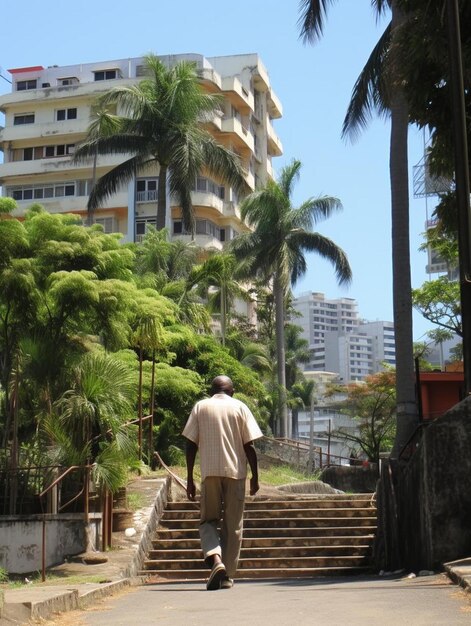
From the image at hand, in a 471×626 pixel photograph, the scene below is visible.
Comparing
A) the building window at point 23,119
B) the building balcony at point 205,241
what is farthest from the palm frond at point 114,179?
the building window at point 23,119

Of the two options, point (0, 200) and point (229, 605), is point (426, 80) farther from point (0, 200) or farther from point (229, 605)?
point (229, 605)

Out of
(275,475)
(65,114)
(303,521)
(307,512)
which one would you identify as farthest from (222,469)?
(65,114)

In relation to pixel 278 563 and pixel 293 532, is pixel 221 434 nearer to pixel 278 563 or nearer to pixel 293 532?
pixel 278 563

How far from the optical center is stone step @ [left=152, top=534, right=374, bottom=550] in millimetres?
15844

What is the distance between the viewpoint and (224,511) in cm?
841

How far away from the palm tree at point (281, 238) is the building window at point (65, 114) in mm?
25430

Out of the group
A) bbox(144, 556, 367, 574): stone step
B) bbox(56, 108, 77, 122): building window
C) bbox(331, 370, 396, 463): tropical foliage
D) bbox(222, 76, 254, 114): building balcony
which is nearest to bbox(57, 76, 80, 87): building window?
bbox(56, 108, 77, 122): building window

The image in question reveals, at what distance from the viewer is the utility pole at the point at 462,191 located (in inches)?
466

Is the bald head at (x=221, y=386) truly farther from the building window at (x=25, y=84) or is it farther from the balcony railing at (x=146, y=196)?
the building window at (x=25, y=84)

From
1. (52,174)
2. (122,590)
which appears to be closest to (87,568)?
(122,590)

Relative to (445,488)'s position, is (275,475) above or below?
below

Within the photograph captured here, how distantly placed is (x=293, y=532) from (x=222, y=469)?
8.53 metres

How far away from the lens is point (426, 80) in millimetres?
14484

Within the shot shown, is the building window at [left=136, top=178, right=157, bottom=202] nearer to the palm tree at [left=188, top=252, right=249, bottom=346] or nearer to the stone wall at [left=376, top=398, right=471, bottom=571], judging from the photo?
the palm tree at [left=188, top=252, right=249, bottom=346]
